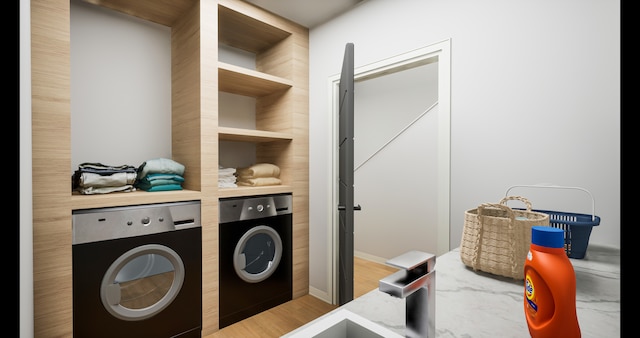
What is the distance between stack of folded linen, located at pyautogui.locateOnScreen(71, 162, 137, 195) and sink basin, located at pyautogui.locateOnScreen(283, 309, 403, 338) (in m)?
1.63

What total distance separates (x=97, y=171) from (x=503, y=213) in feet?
7.11

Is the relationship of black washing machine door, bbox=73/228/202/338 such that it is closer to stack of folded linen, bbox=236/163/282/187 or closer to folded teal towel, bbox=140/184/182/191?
folded teal towel, bbox=140/184/182/191

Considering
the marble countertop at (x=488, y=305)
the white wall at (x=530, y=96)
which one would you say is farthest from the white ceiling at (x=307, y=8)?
the marble countertop at (x=488, y=305)

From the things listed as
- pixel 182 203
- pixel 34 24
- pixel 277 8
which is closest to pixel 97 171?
pixel 182 203

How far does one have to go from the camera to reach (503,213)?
1180mm

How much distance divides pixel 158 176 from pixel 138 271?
61cm

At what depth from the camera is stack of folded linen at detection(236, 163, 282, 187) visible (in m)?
2.40

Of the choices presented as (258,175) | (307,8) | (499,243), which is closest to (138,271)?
(258,175)

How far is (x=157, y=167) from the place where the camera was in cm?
192

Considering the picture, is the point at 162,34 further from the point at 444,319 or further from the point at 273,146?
the point at 444,319

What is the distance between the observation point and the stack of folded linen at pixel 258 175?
2402 mm

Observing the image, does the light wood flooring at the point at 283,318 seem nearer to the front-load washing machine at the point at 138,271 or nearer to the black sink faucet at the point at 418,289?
the front-load washing machine at the point at 138,271

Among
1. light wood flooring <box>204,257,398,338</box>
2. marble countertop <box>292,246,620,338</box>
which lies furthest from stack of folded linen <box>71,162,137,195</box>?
marble countertop <box>292,246,620,338</box>

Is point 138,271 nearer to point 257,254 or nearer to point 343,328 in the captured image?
point 257,254
